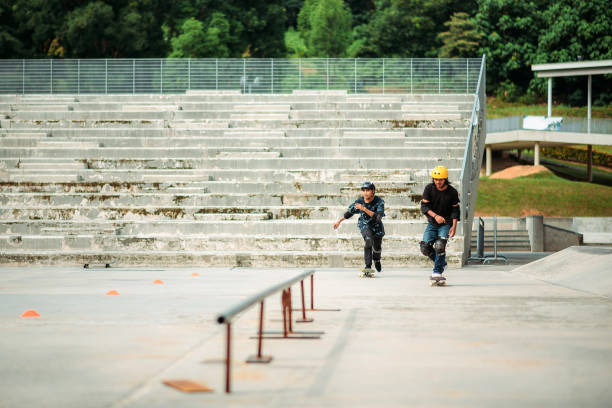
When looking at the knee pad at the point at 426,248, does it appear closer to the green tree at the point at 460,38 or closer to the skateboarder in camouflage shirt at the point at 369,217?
the skateboarder in camouflage shirt at the point at 369,217

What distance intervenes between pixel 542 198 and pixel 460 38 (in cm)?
2914

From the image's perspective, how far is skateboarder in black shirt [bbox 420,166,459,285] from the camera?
12688mm

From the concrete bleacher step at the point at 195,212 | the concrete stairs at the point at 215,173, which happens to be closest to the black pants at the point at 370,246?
the concrete stairs at the point at 215,173

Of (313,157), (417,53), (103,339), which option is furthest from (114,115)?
(417,53)

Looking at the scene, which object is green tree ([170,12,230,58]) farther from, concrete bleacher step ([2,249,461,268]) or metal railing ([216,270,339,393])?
metal railing ([216,270,339,393])

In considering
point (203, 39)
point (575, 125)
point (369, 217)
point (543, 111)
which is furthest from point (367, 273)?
point (543, 111)

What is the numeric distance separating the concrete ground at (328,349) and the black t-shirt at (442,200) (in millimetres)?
1317

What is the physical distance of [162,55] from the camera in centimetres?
5547

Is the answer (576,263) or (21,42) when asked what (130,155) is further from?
(21,42)

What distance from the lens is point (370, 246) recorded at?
14.6m

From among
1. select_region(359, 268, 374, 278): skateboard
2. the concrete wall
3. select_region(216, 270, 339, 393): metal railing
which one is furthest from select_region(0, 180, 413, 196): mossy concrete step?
the concrete wall

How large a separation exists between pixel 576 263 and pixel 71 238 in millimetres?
10137

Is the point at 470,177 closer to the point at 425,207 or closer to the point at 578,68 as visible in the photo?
the point at 425,207

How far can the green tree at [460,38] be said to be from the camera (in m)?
69.6
